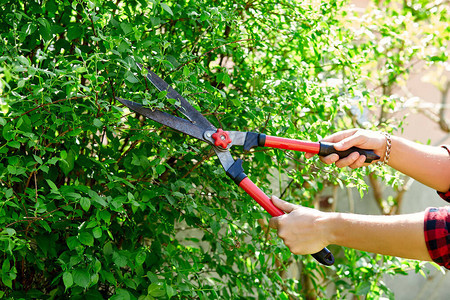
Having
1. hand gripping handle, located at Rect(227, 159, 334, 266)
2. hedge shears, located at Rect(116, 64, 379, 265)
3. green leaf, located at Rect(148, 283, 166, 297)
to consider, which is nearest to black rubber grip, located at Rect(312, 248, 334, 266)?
hand gripping handle, located at Rect(227, 159, 334, 266)

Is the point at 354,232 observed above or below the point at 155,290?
above

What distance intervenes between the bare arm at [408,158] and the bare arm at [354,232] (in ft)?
1.13

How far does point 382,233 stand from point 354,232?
82 millimetres

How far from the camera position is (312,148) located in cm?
194

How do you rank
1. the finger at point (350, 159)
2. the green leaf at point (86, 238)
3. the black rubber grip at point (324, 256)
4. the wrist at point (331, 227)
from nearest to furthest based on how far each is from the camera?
the wrist at point (331, 227), the black rubber grip at point (324, 256), the green leaf at point (86, 238), the finger at point (350, 159)

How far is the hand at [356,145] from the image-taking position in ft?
6.35

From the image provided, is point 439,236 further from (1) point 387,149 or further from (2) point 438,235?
(1) point 387,149

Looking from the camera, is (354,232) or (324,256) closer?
(354,232)

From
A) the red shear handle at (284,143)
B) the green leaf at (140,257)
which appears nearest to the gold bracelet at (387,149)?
the red shear handle at (284,143)

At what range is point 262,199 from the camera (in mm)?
1790

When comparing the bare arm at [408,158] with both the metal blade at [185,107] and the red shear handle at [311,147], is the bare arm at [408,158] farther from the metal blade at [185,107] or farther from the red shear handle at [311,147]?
the metal blade at [185,107]

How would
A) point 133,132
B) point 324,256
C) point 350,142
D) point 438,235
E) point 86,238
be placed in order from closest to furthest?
point 438,235
point 324,256
point 86,238
point 350,142
point 133,132

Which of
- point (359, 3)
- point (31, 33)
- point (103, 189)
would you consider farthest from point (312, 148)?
Answer: point (359, 3)

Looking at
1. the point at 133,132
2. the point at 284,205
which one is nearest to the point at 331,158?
the point at 284,205
